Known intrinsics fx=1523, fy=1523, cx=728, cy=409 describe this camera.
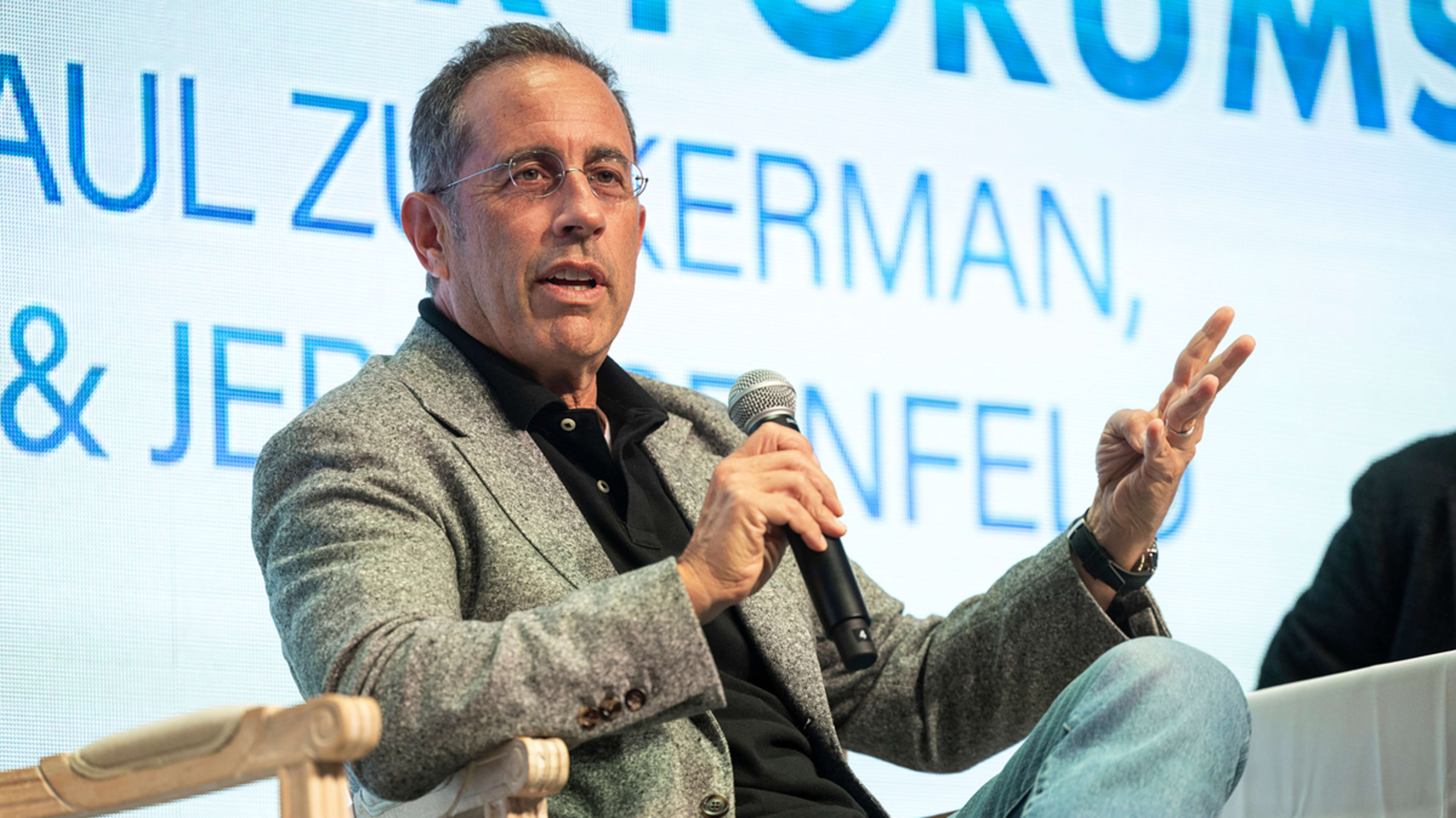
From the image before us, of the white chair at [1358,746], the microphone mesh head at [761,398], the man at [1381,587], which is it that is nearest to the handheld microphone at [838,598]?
the microphone mesh head at [761,398]

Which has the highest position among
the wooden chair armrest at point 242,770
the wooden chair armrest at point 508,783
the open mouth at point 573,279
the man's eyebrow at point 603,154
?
the man's eyebrow at point 603,154

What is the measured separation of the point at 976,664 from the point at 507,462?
2.16ft

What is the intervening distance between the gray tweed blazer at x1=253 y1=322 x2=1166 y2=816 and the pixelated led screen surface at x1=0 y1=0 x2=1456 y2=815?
1.70ft

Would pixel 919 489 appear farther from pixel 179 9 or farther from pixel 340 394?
pixel 179 9

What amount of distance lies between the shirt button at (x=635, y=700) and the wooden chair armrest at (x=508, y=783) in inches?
2.8

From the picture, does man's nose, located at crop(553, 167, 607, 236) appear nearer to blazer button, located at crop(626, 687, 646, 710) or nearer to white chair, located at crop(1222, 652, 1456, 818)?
blazer button, located at crop(626, 687, 646, 710)

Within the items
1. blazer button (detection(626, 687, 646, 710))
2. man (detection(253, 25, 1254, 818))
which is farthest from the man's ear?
blazer button (detection(626, 687, 646, 710))

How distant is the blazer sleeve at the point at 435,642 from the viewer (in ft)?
4.38

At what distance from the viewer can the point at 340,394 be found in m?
1.71

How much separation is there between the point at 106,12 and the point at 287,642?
124 cm

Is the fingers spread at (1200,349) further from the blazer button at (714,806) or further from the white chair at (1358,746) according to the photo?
the blazer button at (714,806)

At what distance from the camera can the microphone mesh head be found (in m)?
1.68

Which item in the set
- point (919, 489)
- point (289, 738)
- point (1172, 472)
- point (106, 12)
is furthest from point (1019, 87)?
point (289, 738)

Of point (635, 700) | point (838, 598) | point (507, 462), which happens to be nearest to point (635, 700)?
point (635, 700)
